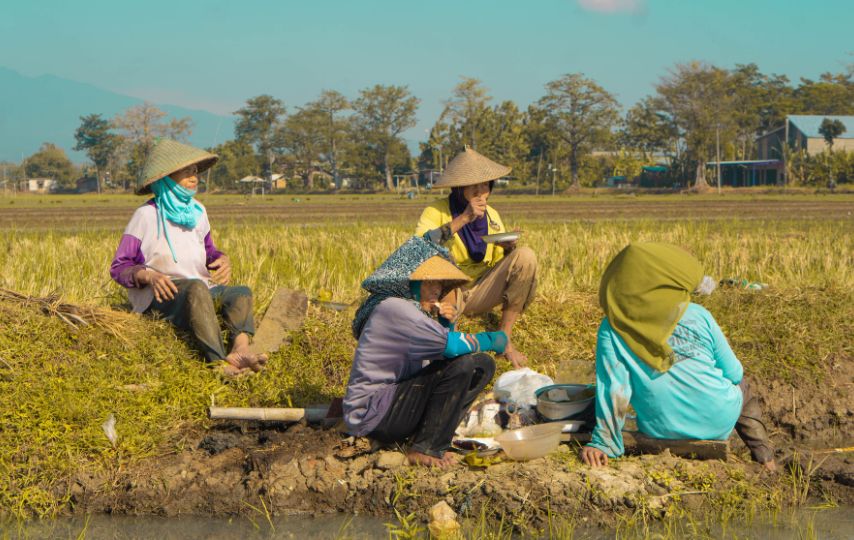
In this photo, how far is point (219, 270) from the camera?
630 centimetres

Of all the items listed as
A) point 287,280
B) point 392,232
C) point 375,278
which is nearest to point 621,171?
point 392,232

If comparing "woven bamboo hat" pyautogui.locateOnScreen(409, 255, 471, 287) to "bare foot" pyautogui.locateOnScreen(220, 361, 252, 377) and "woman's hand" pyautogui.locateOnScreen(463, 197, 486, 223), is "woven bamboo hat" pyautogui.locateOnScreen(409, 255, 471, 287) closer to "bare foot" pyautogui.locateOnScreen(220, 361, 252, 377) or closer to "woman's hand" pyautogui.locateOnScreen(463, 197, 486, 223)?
"woman's hand" pyautogui.locateOnScreen(463, 197, 486, 223)

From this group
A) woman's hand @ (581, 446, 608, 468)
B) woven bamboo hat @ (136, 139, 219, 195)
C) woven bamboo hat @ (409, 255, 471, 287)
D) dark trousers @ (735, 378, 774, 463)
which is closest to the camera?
woven bamboo hat @ (409, 255, 471, 287)

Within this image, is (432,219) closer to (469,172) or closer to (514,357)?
(469,172)

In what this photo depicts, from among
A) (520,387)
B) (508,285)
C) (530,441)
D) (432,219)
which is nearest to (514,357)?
(508,285)

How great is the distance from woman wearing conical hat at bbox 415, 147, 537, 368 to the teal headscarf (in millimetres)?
1557

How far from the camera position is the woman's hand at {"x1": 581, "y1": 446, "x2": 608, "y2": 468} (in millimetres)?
4367

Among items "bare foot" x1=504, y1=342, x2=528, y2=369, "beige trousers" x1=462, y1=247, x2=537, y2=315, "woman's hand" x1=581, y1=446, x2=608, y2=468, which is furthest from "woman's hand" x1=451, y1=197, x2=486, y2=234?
"woman's hand" x1=581, y1=446, x2=608, y2=468

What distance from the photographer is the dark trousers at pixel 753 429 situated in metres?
4.59

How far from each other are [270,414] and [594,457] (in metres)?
1.86

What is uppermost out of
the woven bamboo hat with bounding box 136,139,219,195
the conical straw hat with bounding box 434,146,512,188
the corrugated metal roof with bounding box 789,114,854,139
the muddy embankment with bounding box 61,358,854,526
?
the corrugated metal roof with bounding box 789,114,854,139

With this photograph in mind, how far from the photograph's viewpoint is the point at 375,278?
14.4 ft

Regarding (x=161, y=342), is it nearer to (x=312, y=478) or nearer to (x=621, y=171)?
(x=312, y=478)

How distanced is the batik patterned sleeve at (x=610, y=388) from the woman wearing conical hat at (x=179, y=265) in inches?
97.6
